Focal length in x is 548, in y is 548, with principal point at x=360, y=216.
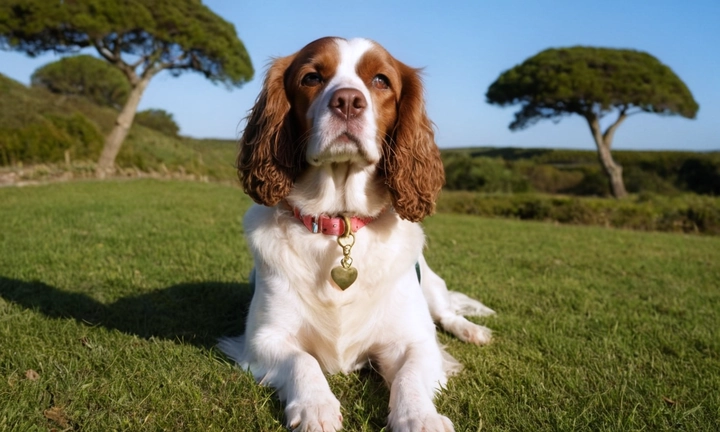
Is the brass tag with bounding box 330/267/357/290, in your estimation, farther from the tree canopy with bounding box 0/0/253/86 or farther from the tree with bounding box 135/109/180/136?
the tree with bounding box 135/109/180/136

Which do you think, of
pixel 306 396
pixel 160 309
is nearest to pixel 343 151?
pixel 306 396

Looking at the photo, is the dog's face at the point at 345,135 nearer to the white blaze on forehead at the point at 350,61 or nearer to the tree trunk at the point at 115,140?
the white blaze on forehead at the point at 350,61

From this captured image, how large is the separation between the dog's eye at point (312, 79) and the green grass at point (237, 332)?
4.56 ft

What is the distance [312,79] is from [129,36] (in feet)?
59.9

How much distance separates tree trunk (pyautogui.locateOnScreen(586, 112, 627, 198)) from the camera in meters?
22.8

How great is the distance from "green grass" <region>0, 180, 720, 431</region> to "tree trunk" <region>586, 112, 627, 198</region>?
1688 centimetres

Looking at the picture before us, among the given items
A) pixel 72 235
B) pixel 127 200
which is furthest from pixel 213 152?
pixel 72 235

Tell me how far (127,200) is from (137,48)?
1002 cm

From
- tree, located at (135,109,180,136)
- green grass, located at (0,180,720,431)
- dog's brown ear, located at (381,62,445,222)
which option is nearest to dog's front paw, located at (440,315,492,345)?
green grass, located at (0,180,720,431)

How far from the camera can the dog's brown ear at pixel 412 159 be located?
8.82ft

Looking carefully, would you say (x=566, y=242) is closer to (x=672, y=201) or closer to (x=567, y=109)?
(x=672, y=201)

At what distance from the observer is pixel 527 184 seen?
22953 mm

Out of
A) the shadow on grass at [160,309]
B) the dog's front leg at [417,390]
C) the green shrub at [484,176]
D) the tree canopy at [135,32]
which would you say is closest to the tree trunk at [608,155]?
the green shrub at [484,176]

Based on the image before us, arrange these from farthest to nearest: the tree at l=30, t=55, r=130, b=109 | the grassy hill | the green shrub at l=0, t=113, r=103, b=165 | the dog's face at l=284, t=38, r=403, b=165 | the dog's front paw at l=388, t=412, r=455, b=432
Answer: the tree at l=30, t=55, r=130, b=109
the grassy hill
the green shrub at l=0, t=113, r=103, b=165
the dog's face at l=284, t=38, r=403, b=165
the dog's front paw at l=388, t=412, r=455, b=432
